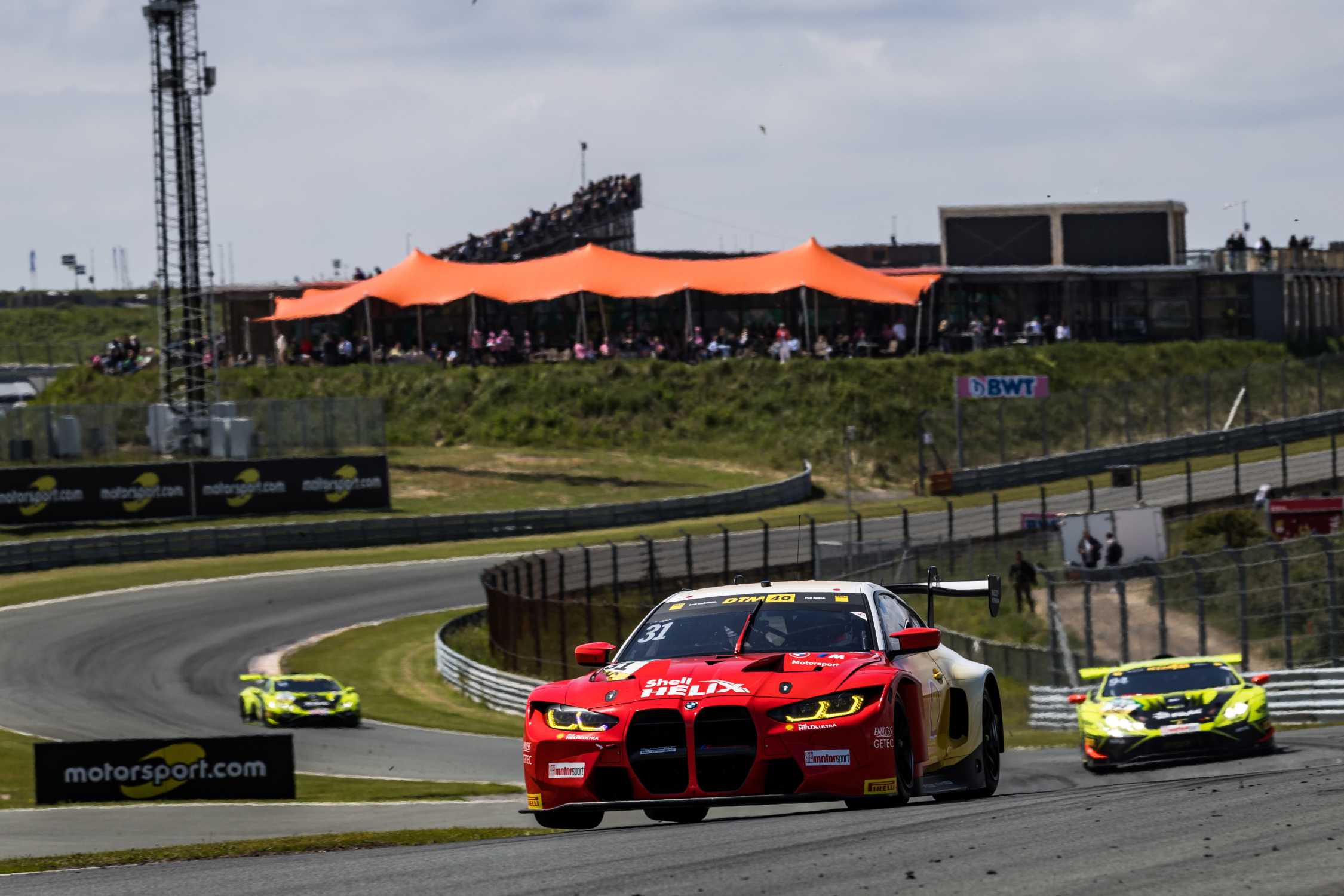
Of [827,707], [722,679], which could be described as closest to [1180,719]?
[827,707]

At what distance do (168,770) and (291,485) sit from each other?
3028 centimetres

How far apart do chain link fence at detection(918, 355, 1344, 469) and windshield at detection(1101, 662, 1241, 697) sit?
127 feet

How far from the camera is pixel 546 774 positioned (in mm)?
9367

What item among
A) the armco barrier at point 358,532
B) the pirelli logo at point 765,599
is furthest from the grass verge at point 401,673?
the pirelli logo at point 765,599

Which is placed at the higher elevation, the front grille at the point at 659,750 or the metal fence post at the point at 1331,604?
the front grille at the point at 659,750

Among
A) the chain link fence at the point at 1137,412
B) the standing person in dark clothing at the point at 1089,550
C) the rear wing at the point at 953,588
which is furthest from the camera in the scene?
the chain link fence at the point at 1137,412

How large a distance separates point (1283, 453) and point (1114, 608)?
1458 cm

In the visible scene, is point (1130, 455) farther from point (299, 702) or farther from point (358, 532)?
point (299, 702)

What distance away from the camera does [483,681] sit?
3173 centimetres

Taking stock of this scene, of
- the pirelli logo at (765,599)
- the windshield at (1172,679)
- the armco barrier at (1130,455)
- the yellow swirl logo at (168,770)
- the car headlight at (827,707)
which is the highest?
the pirelli logo at (765,599)

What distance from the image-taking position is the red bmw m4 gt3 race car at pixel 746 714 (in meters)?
8.98

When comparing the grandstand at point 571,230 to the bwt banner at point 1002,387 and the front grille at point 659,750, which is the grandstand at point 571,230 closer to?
the bwt banner at point 1002,387

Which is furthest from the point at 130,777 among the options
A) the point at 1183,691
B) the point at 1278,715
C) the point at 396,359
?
the point at 396,359

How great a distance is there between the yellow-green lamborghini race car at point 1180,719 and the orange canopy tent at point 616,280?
47.2 m
